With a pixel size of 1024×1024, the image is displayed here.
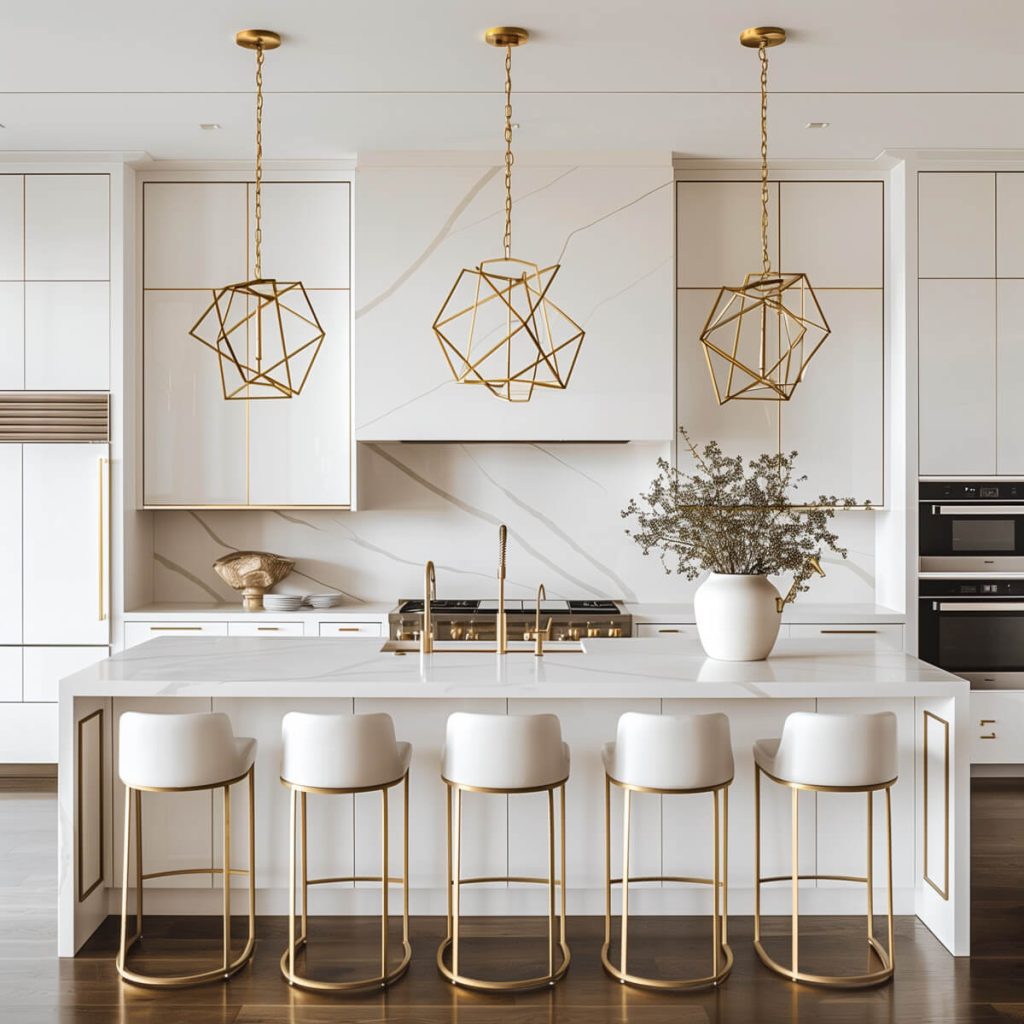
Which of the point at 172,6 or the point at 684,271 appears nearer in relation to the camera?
the point at 172,6

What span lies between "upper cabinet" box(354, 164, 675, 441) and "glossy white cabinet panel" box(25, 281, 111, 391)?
1202 mm

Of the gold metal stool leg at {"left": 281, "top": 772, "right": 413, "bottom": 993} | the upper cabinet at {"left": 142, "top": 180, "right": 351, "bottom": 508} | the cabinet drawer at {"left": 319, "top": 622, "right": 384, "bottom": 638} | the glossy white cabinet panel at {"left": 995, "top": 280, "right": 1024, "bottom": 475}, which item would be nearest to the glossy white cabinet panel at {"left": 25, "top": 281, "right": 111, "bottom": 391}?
the upper cabinet at {"left": 142, "top": 180, "right": 351, "bottom": 508}

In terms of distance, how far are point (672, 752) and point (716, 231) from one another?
10.3 feet

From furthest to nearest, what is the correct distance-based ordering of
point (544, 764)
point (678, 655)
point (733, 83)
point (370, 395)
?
1. point (370, 395)
2. point (733, 83)
3. point (678, 655)
4. point (544, 764)

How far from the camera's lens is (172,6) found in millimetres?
3395

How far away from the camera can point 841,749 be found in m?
2.92

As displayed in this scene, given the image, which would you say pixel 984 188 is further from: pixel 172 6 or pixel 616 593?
pixel 172 6

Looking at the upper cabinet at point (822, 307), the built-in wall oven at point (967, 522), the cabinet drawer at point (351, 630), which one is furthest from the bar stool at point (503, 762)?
the built-in wall oven at point (967, 522)

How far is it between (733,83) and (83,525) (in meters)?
3.48

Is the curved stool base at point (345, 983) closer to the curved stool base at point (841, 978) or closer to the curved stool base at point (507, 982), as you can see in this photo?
the curved stool base at point (507, 982)

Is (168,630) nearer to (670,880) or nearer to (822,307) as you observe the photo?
(670,880)

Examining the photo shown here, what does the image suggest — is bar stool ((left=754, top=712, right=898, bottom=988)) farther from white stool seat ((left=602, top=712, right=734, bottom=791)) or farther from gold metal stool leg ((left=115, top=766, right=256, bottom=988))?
gold metal stool leg ((left=115, top=766, right=256, bottom=988))

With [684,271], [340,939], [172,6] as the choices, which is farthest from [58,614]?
[684,271]

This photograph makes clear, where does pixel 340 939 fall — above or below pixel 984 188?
below
